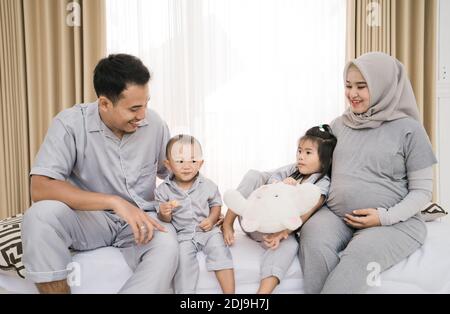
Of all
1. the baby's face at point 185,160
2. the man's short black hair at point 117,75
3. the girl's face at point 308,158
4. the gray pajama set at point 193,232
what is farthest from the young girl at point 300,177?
the man's short black hair at point 117,75

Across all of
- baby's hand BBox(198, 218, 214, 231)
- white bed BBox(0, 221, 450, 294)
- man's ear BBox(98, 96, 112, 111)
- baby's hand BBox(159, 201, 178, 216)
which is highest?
man's ear BBox(98, 96, 112, 111)

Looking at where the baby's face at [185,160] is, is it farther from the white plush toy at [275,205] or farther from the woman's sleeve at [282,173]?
the woman's sleeve at [282,173]

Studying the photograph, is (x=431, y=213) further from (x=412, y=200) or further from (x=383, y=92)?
(x=383, y=92)

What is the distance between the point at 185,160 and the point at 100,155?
0.36 meters

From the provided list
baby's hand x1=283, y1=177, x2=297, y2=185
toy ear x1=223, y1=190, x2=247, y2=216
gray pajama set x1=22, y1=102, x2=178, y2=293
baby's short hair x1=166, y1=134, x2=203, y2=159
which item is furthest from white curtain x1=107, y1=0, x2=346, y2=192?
toy ear x1=223, y1=190, x2=247, y2=216

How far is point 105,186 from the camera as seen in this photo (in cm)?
182

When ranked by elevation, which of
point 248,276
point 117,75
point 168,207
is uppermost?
point 117,75

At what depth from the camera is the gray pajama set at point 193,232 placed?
1.53 meters

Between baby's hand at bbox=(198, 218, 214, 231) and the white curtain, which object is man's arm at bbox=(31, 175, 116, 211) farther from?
the white curtain

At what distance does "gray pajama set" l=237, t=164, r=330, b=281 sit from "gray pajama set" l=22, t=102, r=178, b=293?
1.15ft

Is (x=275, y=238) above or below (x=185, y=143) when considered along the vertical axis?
below

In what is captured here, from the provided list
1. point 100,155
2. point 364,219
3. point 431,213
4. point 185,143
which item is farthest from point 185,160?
point 431,213

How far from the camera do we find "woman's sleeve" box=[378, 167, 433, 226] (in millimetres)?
1673
